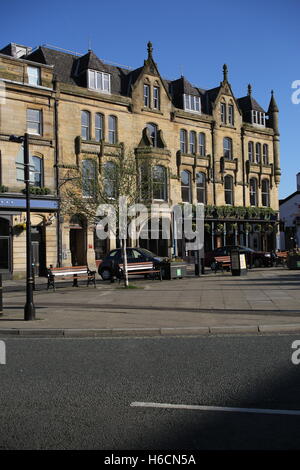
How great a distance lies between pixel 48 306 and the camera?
14961 millimetres

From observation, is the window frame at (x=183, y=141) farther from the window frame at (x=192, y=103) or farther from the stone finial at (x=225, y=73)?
the stone finial at (x=225, y=73)

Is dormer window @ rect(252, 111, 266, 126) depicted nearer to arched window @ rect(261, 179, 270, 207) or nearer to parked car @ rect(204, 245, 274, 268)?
arched window @ rect(261, 179, 270, 207)

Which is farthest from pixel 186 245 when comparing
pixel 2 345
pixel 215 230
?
pixel 2 345

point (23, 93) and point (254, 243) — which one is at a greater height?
point (23, 93)

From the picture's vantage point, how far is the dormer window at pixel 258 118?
1823 inches

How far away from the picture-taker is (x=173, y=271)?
2430cm

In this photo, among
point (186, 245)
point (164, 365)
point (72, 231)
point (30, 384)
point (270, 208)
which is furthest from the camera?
point (270, 208)

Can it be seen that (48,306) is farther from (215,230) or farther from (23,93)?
(215,230)

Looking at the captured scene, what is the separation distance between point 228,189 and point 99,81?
49.4ft

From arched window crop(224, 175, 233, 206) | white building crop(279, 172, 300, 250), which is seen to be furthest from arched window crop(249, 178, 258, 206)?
white building crop(279, 172, 300, 250)

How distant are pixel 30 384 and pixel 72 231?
28174 millimetres

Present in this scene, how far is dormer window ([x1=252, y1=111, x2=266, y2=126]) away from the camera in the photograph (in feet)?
152

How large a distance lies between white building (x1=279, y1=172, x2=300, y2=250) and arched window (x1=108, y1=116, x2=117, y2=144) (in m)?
26.1
